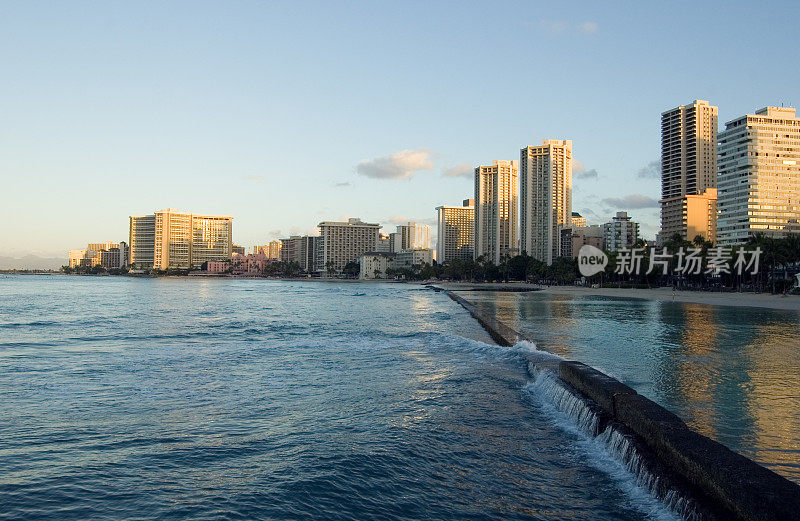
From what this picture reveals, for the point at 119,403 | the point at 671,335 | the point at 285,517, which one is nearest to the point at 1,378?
the point at 119,403

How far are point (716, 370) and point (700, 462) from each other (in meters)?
12.9

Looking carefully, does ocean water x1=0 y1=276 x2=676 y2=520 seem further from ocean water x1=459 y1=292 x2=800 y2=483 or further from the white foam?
ocean water x1=459 y1=292 x2=800 y2=483

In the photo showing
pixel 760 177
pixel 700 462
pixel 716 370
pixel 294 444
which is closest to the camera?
pixel 700 462

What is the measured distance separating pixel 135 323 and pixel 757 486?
38378mm

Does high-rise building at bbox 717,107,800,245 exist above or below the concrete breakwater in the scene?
above

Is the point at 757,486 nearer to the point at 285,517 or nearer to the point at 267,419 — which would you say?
the point at 285,517

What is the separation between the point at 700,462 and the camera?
7676 millimetres

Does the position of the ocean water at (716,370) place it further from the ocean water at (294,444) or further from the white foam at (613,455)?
the ocean water at (294,444)

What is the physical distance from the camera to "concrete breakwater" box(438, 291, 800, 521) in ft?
21.0

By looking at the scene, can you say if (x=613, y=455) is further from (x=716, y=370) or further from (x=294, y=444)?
(x=716, y=370)

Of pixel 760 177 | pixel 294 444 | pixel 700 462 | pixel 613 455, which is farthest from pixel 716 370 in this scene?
pixel 760 177

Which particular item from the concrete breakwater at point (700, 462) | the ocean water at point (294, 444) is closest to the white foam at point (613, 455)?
the ocean water at point (294, 444)

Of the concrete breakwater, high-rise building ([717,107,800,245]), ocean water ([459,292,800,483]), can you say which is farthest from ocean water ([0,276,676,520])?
high-rise building ([717,107,800,245])

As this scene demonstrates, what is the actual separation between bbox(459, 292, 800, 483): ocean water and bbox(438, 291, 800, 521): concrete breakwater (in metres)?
1.40
